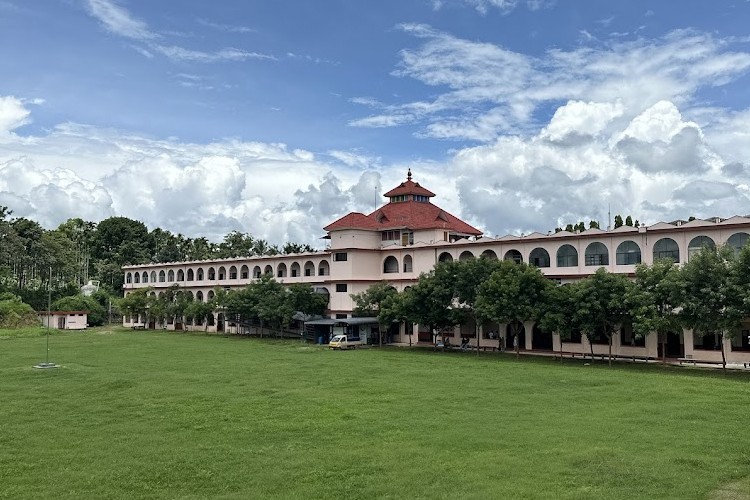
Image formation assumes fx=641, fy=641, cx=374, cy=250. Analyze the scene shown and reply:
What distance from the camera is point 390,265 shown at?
64.7 metres

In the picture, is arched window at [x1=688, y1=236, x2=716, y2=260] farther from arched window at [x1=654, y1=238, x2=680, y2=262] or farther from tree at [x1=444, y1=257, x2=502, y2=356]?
tree at [x1=444, y1=257, x2=502, y2=356]

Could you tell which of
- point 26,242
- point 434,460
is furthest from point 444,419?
point 26,242

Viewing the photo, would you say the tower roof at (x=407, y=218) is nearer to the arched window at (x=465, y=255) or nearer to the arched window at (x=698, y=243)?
the arched window at (x=465, y=255)

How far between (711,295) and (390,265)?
33.4m

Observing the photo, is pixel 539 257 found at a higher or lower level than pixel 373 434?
higher

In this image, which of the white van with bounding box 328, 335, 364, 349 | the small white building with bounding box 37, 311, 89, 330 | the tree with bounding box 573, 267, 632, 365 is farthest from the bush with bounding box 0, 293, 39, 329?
the tree with bounding box 573, 267, 632, 365

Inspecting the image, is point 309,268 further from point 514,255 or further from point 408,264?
point 514,255

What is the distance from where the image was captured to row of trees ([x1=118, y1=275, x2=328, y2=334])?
65.7 metres

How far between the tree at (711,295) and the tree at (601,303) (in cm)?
362

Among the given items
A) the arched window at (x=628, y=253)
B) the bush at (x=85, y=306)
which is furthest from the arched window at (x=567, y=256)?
the bush at (x=85, y=306)

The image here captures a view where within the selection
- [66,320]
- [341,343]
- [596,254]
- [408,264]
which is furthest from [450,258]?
[66,320]

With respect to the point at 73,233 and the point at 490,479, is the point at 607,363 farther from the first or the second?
the point at 73,233

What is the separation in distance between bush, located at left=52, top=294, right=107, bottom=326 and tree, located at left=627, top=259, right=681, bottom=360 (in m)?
76.8

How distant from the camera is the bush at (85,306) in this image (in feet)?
294
